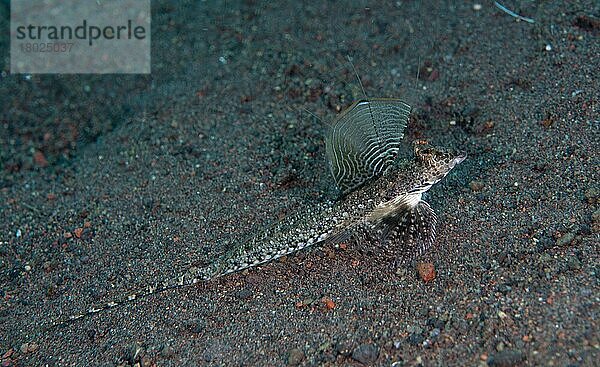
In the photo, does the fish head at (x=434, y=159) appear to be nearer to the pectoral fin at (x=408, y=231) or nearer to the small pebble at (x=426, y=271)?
the pectoral fin at (x=408, y=231)

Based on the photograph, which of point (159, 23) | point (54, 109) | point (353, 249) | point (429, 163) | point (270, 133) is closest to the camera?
point (429, 163)

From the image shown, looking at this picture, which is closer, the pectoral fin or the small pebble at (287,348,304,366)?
the small pebble at (287,348,304,366)

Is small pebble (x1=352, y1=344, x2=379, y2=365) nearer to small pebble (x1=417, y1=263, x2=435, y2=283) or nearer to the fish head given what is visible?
small pebble (x1=417, y1=263, x2=435, y2=283)

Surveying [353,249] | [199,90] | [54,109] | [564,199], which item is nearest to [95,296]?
[353,249]

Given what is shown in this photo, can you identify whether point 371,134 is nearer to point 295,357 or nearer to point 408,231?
point 408,231

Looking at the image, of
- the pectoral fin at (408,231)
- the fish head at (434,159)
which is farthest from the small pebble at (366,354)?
the fish head at (434,159)

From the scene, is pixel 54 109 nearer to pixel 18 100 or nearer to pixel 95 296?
pixel 18 100

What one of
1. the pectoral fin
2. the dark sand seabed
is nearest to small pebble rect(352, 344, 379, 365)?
the dark sand seabed
